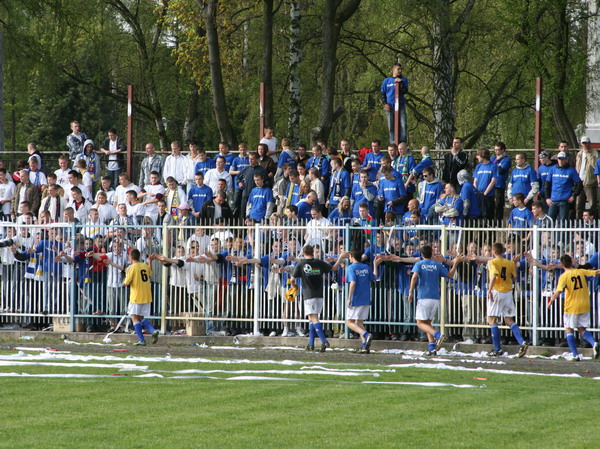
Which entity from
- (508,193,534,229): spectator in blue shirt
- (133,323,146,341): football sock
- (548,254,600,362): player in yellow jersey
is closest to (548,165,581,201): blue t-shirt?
(508,193,534,229): spectator in blue shirt

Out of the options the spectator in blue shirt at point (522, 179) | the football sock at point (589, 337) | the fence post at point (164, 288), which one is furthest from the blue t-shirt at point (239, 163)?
the football sock at point (589, 337)

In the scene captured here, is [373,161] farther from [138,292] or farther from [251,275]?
[138,292]

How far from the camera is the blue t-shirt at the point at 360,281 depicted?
18969mm

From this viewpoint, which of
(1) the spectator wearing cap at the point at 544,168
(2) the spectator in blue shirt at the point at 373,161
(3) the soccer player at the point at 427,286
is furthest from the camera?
(2) the spectator in blue shirt at the point at 373,161

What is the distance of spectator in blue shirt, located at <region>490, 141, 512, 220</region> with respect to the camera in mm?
21969

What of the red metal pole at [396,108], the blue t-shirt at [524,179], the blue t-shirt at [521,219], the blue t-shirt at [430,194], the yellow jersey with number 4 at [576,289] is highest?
the red metal pole at [396,108]

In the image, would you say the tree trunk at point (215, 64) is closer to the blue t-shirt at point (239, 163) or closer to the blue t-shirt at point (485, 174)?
the blue t-shirt at point (239, 163)

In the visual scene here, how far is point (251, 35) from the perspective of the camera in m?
42.1

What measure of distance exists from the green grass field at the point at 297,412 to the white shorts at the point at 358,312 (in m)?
3.35

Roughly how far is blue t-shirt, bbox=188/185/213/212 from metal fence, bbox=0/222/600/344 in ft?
6.03

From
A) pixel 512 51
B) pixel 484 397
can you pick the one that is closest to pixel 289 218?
pixel 484 397

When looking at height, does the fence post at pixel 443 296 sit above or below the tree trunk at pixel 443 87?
below

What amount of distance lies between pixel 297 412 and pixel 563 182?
10.9 m

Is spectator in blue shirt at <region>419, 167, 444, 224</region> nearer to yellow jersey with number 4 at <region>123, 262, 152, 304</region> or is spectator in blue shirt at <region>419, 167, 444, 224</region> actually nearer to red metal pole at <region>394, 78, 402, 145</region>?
red metal pole at <region>394, 78, 402, 145</region>
